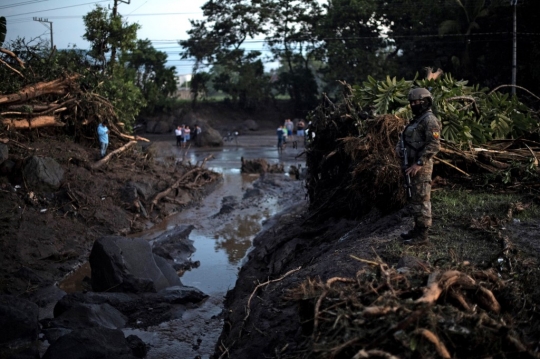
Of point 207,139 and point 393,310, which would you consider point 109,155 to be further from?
point 207,139

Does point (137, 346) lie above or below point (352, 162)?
below

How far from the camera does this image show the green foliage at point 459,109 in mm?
10211

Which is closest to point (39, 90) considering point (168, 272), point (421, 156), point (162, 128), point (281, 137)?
point (168, 272)

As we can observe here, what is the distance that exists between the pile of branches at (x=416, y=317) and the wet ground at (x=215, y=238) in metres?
4.09

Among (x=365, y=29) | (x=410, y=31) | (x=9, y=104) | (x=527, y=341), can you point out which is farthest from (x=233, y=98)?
(x=527, y=341)

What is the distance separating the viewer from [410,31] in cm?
3791

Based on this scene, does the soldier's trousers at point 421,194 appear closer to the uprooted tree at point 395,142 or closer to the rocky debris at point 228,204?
the uprooted tree at point 395,142

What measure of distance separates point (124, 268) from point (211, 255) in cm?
364

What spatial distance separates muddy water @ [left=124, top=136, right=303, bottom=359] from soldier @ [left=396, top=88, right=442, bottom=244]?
3319 mm

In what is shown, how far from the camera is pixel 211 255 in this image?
13.9 m

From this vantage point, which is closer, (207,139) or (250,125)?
(207,139)

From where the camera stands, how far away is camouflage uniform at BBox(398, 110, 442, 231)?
23.5ft

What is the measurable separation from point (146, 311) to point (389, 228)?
4.18 metres

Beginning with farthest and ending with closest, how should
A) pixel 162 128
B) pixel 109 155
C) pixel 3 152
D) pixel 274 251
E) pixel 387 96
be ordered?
pixel 162 128
pixel 109 155
pixel 3 152
pixel 274 251
pixel 387 96
